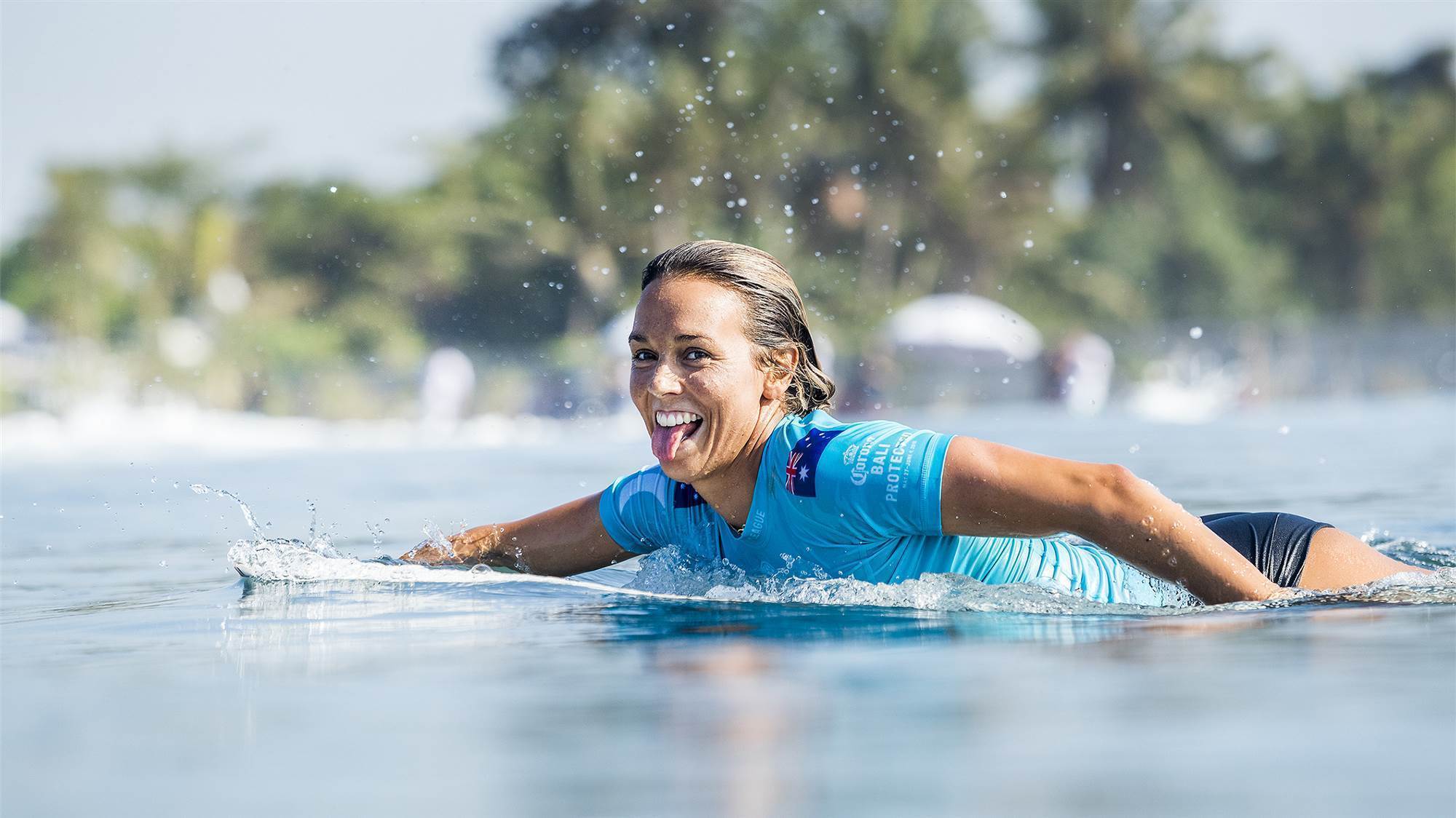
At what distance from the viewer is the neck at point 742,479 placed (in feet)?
14.1

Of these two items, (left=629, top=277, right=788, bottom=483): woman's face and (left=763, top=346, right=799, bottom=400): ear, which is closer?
(left=629, top=277, right=788, bottom=483): woman's face

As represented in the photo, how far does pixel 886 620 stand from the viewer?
3.88 m

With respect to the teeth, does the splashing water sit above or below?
below

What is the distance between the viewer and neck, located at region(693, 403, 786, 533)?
430 cm

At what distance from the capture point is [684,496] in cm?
470

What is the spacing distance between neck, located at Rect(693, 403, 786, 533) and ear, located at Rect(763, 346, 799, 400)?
0.11ft

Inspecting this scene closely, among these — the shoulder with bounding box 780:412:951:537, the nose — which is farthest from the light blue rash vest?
the nose

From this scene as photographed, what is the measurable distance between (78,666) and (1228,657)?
233 cm

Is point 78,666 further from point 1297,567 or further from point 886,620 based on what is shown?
point 1297,567

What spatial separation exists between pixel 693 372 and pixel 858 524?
1.77 feet

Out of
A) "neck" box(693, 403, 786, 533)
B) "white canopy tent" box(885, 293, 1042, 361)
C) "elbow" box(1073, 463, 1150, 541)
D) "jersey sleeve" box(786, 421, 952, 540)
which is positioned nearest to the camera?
"elbow" box(1073, 463, 1150, 541)

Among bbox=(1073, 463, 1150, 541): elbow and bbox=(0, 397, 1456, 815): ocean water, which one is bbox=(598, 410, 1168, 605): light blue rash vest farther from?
bbox=(1073, 463, 1150, 541): elbow

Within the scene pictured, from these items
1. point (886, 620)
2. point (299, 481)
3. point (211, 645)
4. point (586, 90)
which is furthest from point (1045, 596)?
point (586, 90)

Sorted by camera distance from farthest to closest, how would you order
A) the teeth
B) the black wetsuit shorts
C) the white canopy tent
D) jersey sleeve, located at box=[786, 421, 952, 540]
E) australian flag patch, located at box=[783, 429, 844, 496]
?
1. the white canopy tent
2. the black wetsuit shorts
3. the teeth
4. australian flag patch, located at box=[783, 429, 844, 496]
5. jersey sleeve, located at box=[786, 421, 952, 540]
